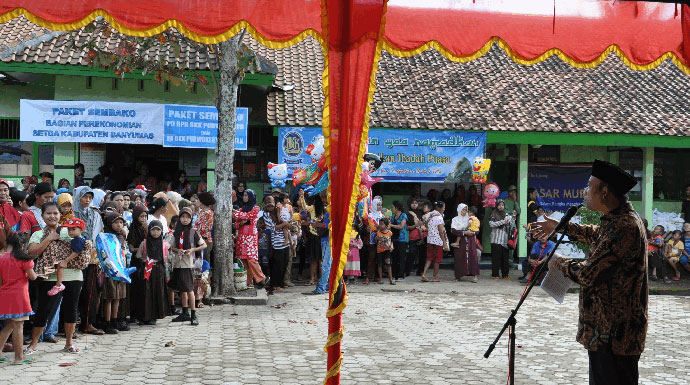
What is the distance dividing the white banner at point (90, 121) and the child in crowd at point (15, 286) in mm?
9449

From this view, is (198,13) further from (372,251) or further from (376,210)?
(376,210)

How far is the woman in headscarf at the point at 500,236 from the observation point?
16125mm

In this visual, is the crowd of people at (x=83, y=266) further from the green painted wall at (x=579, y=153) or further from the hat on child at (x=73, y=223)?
the green painted wall at (x=579, y=153)

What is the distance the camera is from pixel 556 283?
496 cm

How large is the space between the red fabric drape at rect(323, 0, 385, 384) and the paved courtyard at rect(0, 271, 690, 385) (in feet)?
8.07

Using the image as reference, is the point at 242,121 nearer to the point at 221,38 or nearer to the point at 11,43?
the point at 11,43

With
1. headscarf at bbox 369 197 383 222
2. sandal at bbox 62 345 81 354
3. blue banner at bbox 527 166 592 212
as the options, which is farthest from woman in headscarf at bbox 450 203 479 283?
sandal at bbox 62 345 81 354

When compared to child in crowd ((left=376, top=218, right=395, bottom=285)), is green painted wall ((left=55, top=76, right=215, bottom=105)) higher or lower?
higher

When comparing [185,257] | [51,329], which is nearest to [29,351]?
[51,329]

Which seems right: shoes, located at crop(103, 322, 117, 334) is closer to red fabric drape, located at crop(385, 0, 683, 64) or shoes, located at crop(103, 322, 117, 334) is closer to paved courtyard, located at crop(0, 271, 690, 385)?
paved courtyard, located at crop(0, 271, 690, 385)

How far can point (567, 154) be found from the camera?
2052cm

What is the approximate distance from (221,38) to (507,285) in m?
11.2

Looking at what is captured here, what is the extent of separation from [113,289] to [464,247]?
9.10 m

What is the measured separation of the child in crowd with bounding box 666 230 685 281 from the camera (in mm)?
17250
